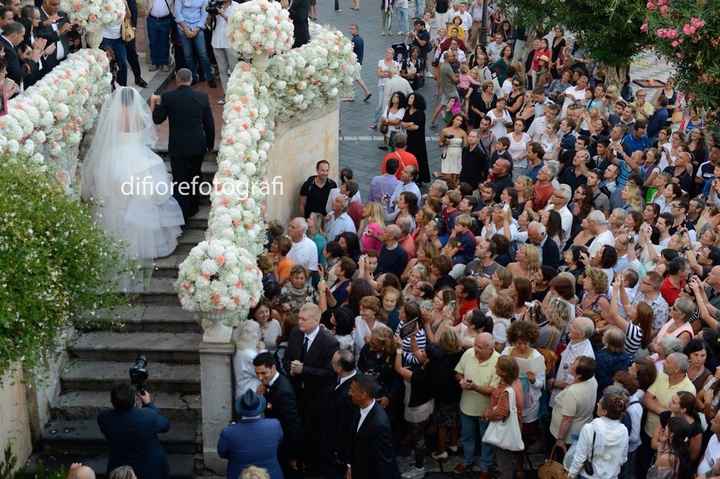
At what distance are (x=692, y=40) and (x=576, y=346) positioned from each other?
17.9 ft

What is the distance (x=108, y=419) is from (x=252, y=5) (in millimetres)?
5158

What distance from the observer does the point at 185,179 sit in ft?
38.2

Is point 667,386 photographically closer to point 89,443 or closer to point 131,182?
point 89,443

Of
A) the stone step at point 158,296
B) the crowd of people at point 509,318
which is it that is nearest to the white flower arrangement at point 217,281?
the crowd of people at point 509,318

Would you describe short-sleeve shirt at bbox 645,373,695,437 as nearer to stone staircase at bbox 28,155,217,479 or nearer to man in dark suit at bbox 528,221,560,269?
man in dark suit at bbox 528,221,560,269

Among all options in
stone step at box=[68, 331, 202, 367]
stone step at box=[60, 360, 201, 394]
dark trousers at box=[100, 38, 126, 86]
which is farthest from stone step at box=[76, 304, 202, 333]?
dark trousers at box=[100, 38, 126, 86]

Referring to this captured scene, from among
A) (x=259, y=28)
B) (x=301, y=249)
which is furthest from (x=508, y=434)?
(x=259, y=28)

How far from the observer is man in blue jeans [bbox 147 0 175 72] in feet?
50.4

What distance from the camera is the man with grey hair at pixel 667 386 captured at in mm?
8203

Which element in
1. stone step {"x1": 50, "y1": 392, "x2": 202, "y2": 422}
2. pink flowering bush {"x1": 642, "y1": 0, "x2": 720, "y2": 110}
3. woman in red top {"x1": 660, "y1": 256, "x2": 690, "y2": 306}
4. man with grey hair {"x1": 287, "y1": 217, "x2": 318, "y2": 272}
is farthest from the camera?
pink flowering bush {"x1": 642, "y1": 0, "x2": 720, "y2": 110}

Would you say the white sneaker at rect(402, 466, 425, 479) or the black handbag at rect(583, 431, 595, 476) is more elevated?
the black handbag at rect(583, 431, 595, 476)

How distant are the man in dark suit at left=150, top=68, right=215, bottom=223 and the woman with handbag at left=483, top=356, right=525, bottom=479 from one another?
441 centimetres

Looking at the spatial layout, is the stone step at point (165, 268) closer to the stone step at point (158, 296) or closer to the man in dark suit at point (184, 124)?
the stone step at point (158, 296)

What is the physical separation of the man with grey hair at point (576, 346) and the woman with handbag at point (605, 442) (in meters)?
0.86
